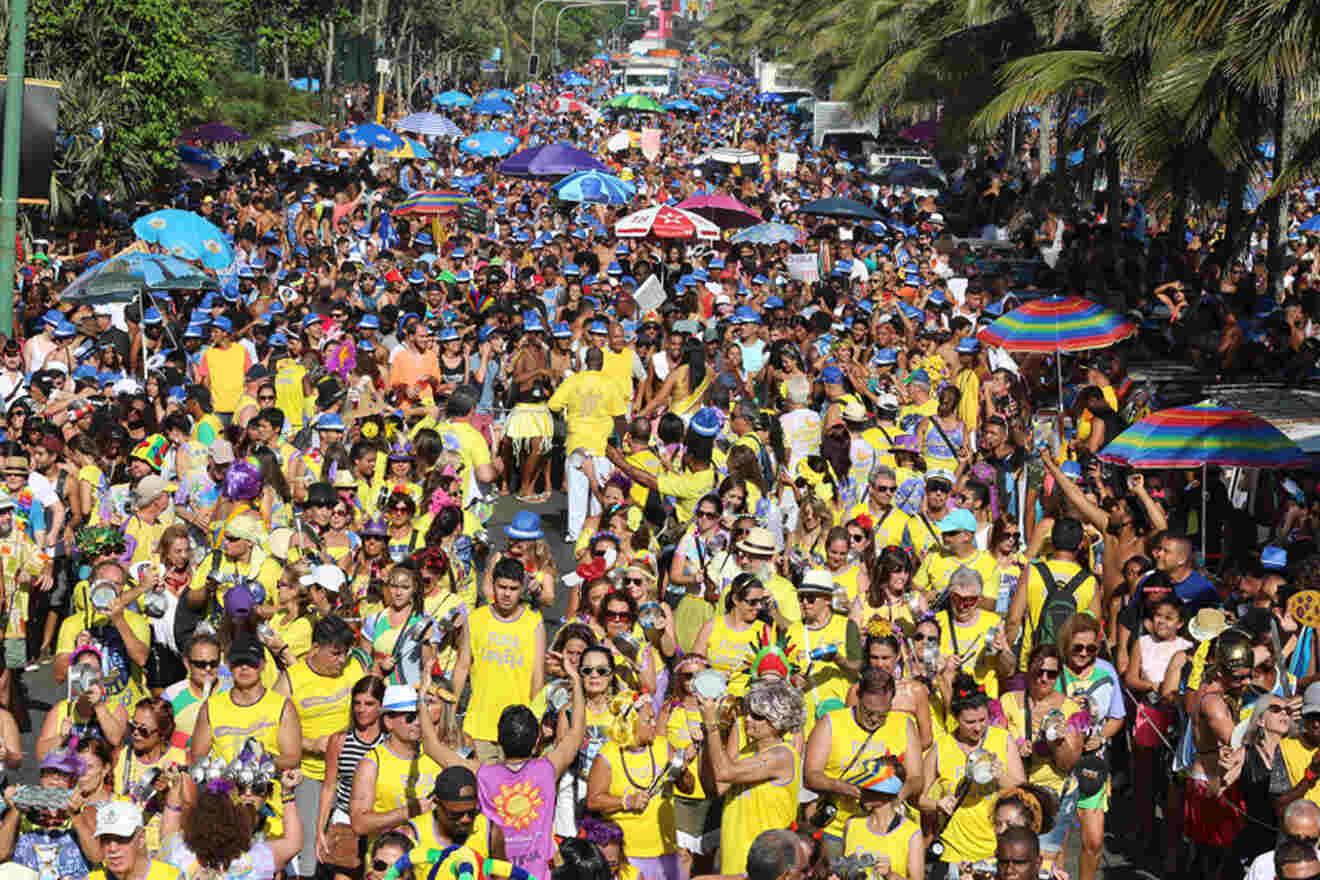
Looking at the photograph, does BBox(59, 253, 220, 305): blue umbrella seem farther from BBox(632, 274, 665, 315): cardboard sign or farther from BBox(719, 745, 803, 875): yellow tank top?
BBox(719, 745, 803, 875): yellow tank top

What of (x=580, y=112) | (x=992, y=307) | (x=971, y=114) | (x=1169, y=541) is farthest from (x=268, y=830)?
(x=580, y=112)

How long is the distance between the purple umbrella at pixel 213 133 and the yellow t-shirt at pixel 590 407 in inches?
859

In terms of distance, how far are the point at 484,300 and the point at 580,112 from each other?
53.3m

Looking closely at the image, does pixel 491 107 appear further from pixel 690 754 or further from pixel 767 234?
pixel 690 754

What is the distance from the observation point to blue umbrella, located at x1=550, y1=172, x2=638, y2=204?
28625mm

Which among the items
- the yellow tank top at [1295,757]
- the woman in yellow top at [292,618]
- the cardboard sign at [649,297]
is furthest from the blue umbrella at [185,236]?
the yellow tank top at [1295,757]

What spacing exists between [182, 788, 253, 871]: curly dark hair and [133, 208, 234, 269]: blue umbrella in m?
13.3

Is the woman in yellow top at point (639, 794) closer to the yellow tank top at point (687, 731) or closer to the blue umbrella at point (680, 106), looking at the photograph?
the yellow tank top at point (687, 731)

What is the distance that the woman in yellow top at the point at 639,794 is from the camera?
7.63m

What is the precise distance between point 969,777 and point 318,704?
109 inches

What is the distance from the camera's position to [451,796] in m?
6.68

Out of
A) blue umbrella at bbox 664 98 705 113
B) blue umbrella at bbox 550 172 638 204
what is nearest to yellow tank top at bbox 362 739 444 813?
blue umbrella at bbox 550 172 638 204

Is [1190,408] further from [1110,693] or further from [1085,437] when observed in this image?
[1110,693]

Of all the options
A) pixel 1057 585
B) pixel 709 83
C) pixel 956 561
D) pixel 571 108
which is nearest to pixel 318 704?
pixel 956 561
